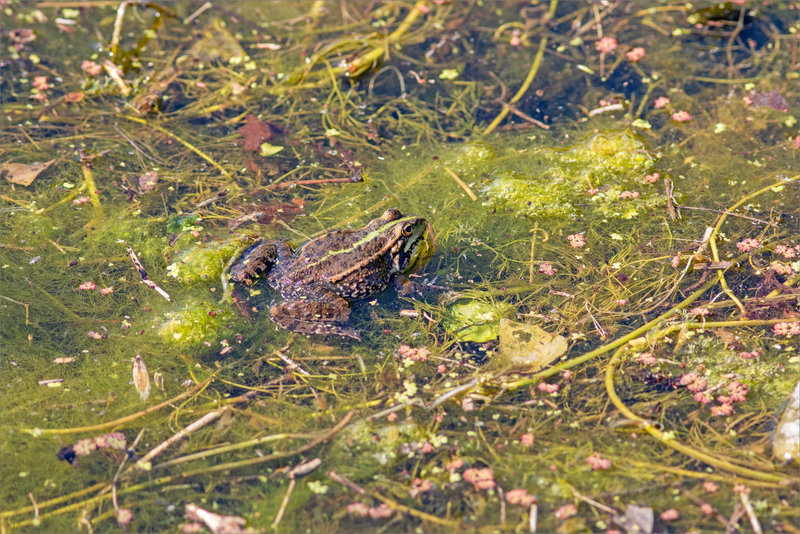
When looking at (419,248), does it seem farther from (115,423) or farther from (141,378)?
(115,423)

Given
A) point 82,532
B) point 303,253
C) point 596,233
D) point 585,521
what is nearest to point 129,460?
point 82,532

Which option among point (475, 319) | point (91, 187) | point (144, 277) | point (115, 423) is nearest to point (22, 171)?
point (91, 187)

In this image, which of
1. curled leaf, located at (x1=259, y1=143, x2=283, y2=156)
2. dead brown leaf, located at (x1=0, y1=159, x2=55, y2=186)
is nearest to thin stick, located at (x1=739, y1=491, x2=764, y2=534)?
curled leaf, located at (x1=259, y1=143, x2=283, y2=156)

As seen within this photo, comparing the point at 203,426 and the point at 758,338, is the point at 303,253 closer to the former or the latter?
the point at 203,426

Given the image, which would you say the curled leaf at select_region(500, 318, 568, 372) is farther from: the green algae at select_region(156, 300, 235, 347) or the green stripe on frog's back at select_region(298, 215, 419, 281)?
the green algae at select_region(156, 300, 235, 347)

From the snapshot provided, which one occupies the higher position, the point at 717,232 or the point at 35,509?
the point at 717,232

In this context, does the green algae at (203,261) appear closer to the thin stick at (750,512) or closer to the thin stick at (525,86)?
the thin stick at (525,86)
